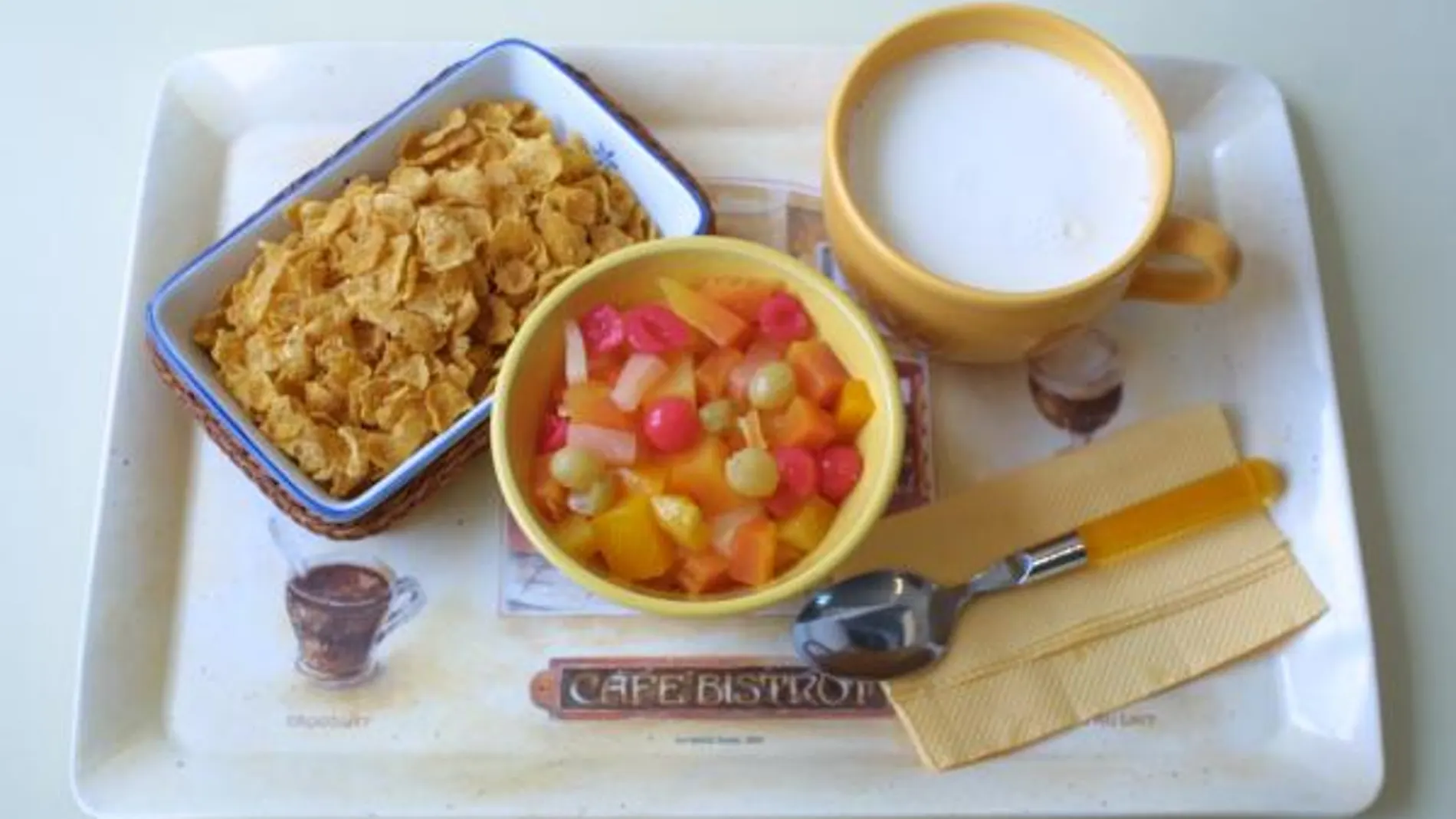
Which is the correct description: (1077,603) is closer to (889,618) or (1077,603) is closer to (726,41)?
(889,618)

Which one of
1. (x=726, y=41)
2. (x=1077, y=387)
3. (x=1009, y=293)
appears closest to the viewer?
(x=1009, y=293)

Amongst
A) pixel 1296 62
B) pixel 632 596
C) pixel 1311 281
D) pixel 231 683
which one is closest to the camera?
pixel 632 596

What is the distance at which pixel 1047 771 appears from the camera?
89 cm

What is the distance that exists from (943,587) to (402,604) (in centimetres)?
36

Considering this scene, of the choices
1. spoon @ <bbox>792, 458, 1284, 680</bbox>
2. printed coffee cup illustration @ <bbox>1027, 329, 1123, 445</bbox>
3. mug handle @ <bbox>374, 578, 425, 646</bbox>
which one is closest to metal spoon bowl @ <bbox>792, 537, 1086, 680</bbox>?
spoon @ <bbox>792, 458, 1284, 680</bbox>

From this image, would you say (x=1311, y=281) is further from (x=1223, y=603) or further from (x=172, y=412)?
(x=172, y=412)

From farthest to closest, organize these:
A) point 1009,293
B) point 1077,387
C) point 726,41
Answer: point 726,41 < point 1077,387 < point 1009,293

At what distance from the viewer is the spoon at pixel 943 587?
0.89m

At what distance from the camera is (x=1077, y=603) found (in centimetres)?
92

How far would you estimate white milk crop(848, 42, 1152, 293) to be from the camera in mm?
874

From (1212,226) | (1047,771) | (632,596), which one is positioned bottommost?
(1047,771)

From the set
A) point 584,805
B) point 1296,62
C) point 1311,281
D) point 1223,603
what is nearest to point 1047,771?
point 1223,603

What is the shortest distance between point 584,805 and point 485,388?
0.28 m

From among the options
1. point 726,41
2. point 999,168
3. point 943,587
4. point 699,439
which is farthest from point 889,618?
point 726,41
